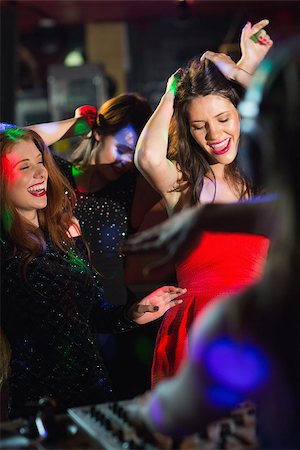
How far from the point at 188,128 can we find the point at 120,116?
28.8 inches

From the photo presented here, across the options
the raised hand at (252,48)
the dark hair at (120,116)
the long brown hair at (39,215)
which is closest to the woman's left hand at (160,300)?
the long brown hair at (39,215)

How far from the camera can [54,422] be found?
1.39 meters

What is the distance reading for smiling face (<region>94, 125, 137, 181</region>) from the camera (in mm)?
2973

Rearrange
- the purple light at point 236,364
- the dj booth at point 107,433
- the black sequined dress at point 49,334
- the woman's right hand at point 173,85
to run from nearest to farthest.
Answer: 1. the purple light at point 236,364
2. the dj booth at point 107,433
3. the black sequined dress at point 49,334
4. the woman's right hand at point 173,85

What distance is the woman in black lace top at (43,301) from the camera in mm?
2047

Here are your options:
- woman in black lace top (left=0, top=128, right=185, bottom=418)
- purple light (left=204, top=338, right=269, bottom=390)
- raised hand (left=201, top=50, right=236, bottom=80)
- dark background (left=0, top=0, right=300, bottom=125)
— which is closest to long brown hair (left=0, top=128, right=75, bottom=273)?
woman in black lace top (left=0, top=128, right=185, bottom=418)

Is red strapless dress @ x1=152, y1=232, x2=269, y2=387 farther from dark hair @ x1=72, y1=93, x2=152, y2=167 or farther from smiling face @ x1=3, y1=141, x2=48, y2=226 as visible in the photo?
dark hair @ x1=72, y1=93, x2=152, y2=167

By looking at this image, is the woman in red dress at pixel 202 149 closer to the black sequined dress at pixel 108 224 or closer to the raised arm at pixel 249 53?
the raised arm at pixel 249 53

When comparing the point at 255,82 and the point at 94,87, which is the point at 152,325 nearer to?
the point at 255,82

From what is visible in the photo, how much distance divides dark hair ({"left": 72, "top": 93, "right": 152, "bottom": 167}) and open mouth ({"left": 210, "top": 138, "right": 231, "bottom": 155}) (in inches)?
30.5

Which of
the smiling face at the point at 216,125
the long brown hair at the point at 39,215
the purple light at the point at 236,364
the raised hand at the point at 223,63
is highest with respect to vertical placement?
the raised hand at the point at 223,63

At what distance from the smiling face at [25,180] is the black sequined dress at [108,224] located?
56 cm

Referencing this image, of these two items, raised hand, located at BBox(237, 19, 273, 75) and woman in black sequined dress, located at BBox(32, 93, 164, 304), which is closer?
raised hand, located at BBox(237, 19, 273, 75)

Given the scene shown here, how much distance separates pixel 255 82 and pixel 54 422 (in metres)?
0.77
